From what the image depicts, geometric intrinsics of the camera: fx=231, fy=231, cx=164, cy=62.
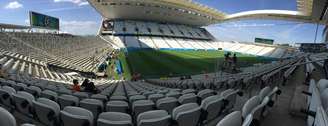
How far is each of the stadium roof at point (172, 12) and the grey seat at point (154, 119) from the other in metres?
52.4

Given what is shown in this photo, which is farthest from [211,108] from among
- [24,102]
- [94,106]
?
[24,102]

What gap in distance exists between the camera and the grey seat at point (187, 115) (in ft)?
11.9

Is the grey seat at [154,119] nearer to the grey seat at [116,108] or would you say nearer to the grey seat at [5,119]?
the grey seat at [116,108]

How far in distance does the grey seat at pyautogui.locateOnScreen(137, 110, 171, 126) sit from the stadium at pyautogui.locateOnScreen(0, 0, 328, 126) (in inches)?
0.6

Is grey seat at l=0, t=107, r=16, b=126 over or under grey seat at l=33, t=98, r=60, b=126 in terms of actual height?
over

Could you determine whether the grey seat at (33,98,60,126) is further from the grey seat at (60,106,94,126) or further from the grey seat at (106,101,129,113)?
the grey seat at (106,101,129,113)

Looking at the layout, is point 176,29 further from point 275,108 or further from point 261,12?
point 275,108

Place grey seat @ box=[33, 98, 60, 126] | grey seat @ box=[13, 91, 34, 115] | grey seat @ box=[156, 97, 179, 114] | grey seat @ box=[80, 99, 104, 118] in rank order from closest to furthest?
1. grey seat @ box=[33, 98, 60, 126]
2. grey seat @ box=[13, 91, 34, 115]
3. grey seat @ box=[80, 99, 104, 118]
4. grey seat @ box=[156, 97, 179, 114]

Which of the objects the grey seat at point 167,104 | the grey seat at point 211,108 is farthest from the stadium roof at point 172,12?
the grey seat at point 167,104

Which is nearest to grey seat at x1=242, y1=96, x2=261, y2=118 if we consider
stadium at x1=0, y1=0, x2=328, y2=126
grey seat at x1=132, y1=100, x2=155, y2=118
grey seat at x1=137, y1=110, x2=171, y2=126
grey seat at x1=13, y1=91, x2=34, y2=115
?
stadium at x1=0, y1=0, x2=328, y2=126

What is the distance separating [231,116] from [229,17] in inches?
2647

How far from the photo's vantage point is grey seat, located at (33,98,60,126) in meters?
3.77

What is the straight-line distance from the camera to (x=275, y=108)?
5.64 metres

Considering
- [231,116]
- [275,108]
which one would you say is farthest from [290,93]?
[231,116]
